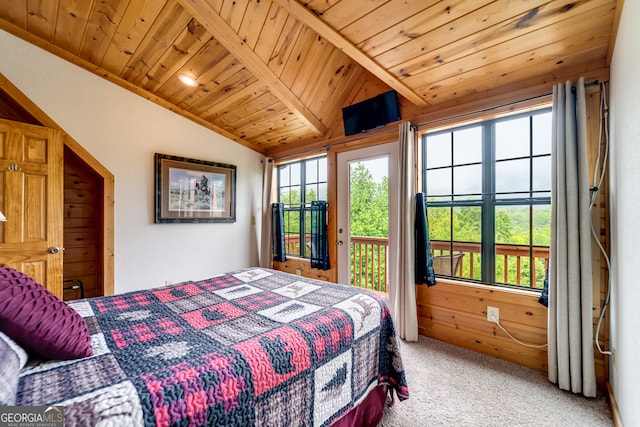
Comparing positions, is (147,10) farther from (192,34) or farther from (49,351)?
(49,351)

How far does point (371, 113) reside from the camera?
296 cm

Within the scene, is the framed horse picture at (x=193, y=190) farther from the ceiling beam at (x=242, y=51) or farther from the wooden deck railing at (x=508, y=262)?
the wooden deck railing at (x=508, y=262)

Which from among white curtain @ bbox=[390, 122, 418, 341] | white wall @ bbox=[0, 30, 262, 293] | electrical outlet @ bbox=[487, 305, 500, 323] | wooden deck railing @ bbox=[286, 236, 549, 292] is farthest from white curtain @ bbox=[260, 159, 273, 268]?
electrical outlet @ bbox=[487, 305, 500, 323]

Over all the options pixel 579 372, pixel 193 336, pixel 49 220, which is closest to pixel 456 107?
pixel 579 372

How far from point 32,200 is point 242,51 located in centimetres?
222

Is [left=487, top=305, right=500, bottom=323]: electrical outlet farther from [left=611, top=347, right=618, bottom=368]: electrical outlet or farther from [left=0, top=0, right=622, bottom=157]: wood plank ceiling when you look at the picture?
[left=0, top=0, right=622, bottom=157]: wood plank ceiling

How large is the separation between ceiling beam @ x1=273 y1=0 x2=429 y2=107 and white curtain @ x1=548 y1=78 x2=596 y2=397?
3.48 ft

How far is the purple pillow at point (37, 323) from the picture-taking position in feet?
2.82

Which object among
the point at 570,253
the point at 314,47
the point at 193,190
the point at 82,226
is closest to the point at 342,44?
the point at 314,47

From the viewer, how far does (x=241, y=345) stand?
1046 mm

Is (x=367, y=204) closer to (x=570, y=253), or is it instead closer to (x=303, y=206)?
(x=303, y=206)

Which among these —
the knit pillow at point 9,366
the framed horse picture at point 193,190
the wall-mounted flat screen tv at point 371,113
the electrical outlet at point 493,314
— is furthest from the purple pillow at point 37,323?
the wall-mounted flat screen tv at point 371,113

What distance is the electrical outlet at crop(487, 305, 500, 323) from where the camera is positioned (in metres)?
2.22

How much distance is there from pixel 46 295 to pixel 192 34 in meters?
2.28
